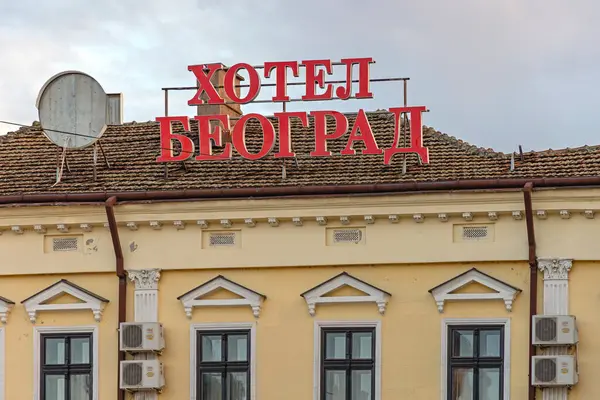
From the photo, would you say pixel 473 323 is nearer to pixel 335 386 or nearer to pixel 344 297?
pixel 344 297

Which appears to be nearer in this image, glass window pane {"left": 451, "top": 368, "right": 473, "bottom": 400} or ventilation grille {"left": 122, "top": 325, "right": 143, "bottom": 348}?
glass window pane {"left": 451, "top": 368, "right": 473, "bottom": 400}

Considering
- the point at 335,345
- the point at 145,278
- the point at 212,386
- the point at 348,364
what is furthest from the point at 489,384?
the point at 145,278

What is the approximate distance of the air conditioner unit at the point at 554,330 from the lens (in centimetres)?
2645

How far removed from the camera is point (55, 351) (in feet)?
93.9

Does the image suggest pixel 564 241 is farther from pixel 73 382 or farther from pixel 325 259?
pixel 73 382

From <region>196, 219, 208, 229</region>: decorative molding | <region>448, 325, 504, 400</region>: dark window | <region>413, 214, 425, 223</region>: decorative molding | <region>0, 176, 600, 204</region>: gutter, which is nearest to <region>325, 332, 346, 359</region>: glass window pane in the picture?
<region>448, 325, 504, 400</region>: dark window

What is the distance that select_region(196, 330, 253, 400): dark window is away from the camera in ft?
91.8

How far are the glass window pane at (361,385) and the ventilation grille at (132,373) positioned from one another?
134 inches

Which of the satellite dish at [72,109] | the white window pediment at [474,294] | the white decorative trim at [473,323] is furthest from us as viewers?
the satellite dish at [72,109]

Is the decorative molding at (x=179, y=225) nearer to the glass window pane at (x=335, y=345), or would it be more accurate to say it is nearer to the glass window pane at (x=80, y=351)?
the glass window pane at (x=80, y=351)

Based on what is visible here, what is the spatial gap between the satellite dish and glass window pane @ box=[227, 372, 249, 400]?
474 cm

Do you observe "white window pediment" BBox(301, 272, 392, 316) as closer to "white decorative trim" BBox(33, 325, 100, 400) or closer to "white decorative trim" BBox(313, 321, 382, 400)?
"white decorative trim" BBox(313, 321, 382, 400)

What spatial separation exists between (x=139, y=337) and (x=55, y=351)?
5.52 ft

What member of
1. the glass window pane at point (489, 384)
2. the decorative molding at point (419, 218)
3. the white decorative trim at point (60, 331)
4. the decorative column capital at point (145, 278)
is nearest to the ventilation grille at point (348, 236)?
the decorative molding at point (419, 218)
